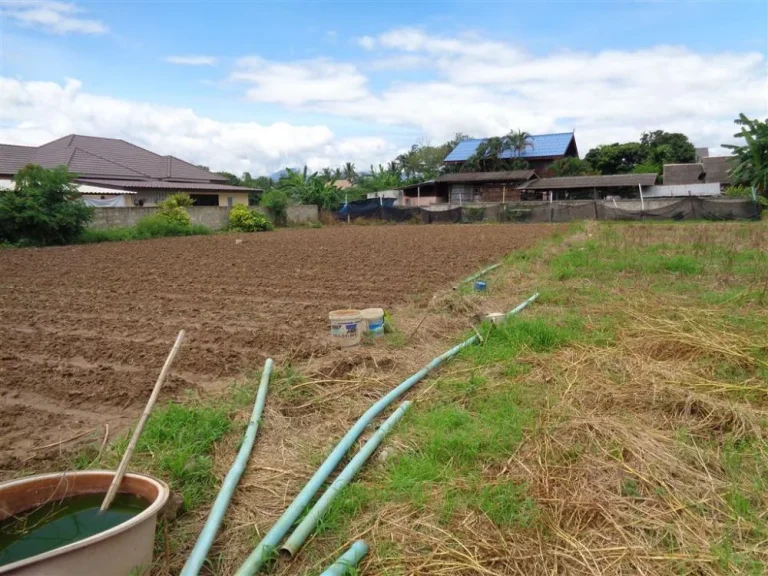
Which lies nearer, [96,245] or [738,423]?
[738,423]

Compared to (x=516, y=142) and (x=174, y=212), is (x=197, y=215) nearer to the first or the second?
(x=174, y=212)

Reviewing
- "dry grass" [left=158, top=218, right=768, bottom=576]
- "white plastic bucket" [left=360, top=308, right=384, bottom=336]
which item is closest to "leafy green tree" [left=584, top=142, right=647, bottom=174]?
"dry grass" [left=158, top=218, right=768, bottom=576]

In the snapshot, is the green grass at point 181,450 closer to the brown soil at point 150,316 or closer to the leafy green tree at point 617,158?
the brown soil at point 150,316

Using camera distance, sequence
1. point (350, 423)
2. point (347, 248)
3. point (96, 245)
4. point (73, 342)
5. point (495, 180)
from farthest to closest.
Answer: point (495, 180) → point (96, 245) → point (347, 248) → point (73, 342) → point (350, 423)

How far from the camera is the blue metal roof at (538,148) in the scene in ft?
134

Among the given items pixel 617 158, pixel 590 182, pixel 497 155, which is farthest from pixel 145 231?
pixel 617 158

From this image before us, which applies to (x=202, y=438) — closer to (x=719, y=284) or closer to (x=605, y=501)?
(x=605, y=501)

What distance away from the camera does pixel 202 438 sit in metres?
3.18

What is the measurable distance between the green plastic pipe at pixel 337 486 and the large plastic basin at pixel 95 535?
549 mm

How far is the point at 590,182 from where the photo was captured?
34719mm

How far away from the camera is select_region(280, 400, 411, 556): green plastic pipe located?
2.23 metres

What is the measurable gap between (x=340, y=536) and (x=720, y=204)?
24.6 m

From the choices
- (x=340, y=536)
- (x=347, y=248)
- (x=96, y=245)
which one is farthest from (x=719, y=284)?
(x=96, y=245)

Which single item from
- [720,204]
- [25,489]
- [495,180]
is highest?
[495,180]
